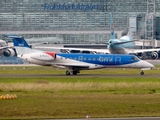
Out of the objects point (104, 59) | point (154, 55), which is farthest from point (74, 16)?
point (104, 59)

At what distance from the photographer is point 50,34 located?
18175 cm

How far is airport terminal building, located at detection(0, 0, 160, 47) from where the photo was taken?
18625cm

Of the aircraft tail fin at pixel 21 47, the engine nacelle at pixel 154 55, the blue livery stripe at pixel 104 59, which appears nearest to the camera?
the blue livery stripe at pixel 104 59

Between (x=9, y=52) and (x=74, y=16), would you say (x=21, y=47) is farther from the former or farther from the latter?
(x=74, y=16)

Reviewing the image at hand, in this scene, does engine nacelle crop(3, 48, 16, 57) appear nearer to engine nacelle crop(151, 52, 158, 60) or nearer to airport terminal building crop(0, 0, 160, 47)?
engine nacelle crop(151, 52, 158, 60)

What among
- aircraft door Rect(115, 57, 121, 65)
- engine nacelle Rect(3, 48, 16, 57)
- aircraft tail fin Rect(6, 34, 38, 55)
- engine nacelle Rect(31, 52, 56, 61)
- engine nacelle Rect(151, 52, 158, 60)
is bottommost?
engine nacelle Rect(151, 52, 158, 60)

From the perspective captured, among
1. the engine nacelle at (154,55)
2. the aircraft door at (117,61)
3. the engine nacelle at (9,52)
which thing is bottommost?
the engine nacelle at (154,55)

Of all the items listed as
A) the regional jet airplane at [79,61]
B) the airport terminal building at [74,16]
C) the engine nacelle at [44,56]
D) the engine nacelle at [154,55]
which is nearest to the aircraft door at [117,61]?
the regional jet airplane at [79,61]

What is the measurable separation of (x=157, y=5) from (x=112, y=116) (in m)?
159

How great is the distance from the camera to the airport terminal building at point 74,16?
186m

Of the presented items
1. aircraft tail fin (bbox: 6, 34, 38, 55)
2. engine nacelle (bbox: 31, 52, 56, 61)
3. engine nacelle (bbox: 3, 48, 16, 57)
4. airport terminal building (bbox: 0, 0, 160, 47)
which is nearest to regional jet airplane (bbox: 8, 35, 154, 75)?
engine nacelle (bbox: 31, 52, 56, 61)

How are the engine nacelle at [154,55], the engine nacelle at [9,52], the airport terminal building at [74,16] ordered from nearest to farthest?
the engine nacelle at [9,52]
the engine nacelle at [154,55]
the airport terminal building at [74,16]

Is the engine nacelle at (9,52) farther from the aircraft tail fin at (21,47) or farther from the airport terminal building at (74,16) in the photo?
the aircraft tail fin at (21,47)

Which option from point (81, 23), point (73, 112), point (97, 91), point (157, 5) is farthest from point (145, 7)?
point (73, 112)
